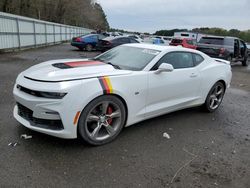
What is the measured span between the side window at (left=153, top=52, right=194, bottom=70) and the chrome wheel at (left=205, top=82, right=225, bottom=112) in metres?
0.94

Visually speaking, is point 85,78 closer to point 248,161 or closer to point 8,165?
point 8,165

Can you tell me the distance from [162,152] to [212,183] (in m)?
0.83

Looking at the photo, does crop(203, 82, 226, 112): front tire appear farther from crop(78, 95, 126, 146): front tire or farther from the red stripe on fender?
the red stripe on fender

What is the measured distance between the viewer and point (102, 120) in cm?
347

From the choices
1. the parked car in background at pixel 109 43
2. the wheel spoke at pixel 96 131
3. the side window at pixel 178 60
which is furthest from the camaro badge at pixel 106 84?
the parked car in background at pixel 109 43

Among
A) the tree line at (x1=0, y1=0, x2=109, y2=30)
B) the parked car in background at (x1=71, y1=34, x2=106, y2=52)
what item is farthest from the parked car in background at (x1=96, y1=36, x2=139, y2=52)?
the tree line at (x1=0, y1=0, x2=109, y2=30)

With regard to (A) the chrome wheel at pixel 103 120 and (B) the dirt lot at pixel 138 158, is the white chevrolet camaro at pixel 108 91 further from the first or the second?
(B) the dirt lot at pixel 138 158

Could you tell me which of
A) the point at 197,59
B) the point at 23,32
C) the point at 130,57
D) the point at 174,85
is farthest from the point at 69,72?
the point at 23,32

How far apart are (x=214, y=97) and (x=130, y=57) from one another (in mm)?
2318

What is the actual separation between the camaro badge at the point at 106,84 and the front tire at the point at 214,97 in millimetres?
2704

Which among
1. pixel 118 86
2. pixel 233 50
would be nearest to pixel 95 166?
pixel 118 86

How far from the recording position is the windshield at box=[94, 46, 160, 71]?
3.98 meters

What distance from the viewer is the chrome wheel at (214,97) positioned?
513 centimetres

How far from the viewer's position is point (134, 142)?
12.0 feet
